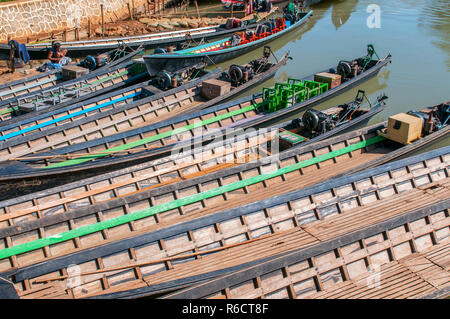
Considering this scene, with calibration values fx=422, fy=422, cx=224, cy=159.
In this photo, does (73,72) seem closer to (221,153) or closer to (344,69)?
(221,153)

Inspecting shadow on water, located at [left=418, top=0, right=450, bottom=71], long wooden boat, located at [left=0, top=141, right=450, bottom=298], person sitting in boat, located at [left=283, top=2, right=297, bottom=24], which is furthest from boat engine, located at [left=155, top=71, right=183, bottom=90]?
shadow on water, located at [left=418, top=0, right=450, bottom=71]

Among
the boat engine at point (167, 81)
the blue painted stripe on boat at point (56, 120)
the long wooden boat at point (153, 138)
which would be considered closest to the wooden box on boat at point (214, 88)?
the boat engine at point (167, 81)

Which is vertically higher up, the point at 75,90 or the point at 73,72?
the point at 73,72

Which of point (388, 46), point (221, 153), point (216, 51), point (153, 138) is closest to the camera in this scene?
point (221, 153)

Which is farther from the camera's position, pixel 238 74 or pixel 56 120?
pixel 238 74

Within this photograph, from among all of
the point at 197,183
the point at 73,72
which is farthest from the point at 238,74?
the point at 197,183

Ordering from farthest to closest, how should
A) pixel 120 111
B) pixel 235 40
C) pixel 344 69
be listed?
pixel 235 40
pixel 344 69
pixel 120 111

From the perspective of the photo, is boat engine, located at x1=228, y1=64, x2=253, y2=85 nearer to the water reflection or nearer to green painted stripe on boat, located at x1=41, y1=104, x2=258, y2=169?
green painted stripe on boat, located at x1=41, y1=104, x2=258, y2=169

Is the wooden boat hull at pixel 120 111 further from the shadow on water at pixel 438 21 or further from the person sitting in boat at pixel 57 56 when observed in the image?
the shadow on water at pixel 438 21
